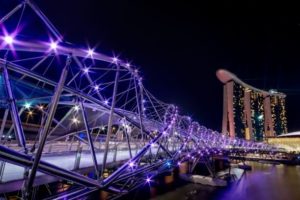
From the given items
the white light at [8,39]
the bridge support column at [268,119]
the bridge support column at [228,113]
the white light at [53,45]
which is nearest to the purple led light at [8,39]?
the white light at [8,39]

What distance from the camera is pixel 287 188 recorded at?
40000mm

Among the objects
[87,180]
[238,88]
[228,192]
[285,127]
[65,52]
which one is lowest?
[228,192]

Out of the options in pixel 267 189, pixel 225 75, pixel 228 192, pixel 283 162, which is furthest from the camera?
pixel 225 75

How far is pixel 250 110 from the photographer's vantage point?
16538 cm

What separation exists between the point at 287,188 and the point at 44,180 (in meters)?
44.0

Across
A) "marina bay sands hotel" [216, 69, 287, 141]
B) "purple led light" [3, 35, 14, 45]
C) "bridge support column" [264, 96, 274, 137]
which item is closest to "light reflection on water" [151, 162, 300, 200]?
"purple led light" [3, 35, 14, 45]

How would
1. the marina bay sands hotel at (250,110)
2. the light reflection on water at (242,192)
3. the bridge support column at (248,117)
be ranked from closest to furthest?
the light reflection on water at (242,192), the marina bay sands hotel at (250,110), the bridge support column at (248,117)

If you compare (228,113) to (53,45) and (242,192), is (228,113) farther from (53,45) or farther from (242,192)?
(53,45)

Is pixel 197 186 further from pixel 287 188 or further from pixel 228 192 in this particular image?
pixel 287 188

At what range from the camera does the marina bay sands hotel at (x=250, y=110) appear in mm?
153100

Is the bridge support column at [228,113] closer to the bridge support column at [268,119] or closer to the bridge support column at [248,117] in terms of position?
the bridge support column at [248,117]

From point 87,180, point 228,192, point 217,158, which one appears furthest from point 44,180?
point 217,158

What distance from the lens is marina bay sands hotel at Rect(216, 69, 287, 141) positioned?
6028 inches

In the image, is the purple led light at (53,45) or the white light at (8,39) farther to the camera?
the purple led light at (53,45)
